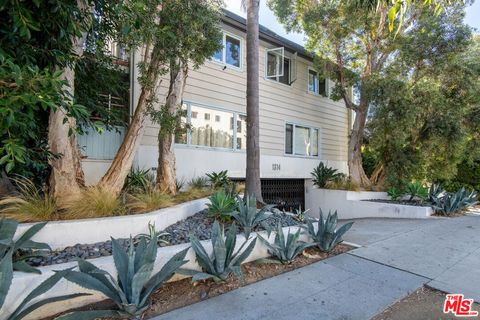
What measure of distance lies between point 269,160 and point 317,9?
557 centimetres

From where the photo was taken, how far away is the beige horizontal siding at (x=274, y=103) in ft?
30.6

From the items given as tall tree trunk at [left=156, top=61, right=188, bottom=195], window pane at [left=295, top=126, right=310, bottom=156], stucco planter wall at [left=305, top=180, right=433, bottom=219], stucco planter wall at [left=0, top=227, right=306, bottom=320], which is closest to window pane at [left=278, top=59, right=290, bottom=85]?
window pane at [left=295, top=126, right=310, bottom=156]

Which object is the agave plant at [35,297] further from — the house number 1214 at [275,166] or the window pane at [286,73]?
the window pane at [286,73]

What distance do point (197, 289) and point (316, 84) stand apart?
1176 centimetres

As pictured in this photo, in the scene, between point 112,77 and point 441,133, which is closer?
point 112,77

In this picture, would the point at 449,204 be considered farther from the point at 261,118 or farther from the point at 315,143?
the point at 261,118

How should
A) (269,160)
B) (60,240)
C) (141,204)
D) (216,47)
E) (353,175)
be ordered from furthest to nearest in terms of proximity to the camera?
1. (353,175)
2. (269,160)
3. (216,47)
4. (141,204)
5. (60,240)

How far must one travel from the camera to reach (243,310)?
3209 mm

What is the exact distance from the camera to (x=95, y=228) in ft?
13.4

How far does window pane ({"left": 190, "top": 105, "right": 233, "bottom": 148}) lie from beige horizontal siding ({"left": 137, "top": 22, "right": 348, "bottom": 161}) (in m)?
0.28

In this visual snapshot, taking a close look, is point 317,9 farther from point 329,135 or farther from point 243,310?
point 243,310

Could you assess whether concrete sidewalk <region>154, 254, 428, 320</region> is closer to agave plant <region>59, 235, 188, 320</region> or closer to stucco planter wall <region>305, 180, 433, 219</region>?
agave plant <region>59, 235, 188, 320</region>

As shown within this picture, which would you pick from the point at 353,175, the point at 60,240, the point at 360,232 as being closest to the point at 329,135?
the point at 353,175

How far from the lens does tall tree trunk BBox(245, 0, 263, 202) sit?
7067 mm
